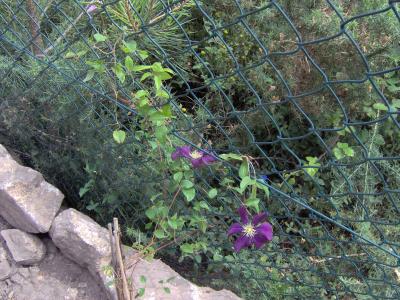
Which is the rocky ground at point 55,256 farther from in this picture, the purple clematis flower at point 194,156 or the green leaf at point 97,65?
the green leaf at point 97,65

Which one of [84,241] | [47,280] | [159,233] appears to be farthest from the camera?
[47,280]

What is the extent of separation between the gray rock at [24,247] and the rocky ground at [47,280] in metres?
0.03

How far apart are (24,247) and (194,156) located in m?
0.87

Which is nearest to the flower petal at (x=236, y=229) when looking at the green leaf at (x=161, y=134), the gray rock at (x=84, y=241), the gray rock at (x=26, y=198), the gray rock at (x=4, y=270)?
the green leaf at (x=161, y=134)

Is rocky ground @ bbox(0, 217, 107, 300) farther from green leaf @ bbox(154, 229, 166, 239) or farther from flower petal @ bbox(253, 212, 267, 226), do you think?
flower petal @ bbox(253, 212, 267, 226)

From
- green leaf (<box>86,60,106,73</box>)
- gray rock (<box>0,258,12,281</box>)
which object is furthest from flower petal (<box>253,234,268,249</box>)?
gray rock (<box>0,258,12,281</box>)

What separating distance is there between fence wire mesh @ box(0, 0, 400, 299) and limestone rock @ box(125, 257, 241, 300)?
152 millimetres

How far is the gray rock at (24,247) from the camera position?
6.70 feet

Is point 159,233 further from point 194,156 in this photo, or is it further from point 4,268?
point 4,268

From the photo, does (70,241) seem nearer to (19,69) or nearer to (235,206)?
(235,206)

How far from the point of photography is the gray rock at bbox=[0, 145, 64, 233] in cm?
204

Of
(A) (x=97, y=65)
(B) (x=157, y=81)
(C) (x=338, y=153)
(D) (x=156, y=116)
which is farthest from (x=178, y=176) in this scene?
(C) (x=338, y=153)

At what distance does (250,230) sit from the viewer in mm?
1732

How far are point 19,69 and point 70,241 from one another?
84 cm
